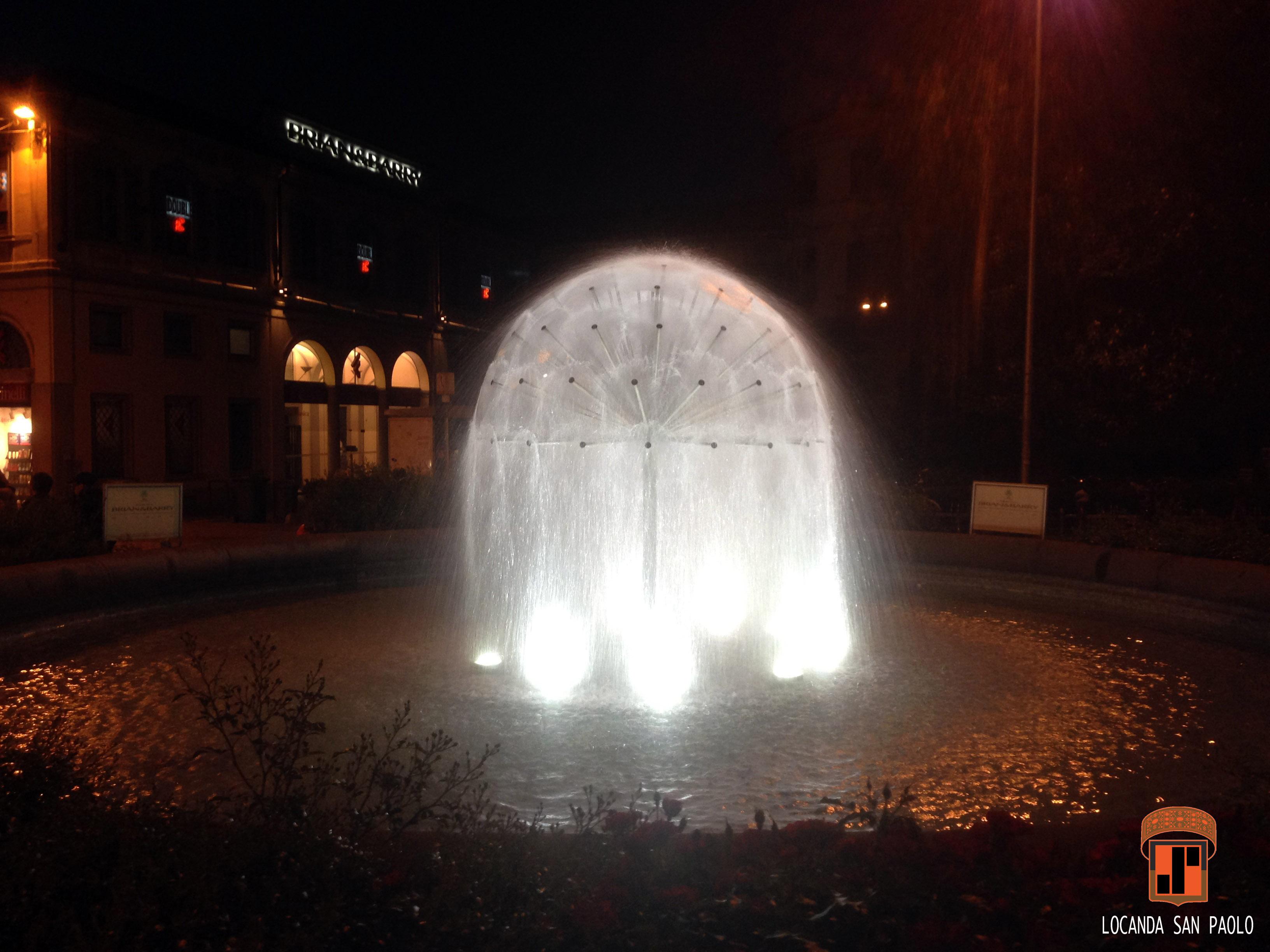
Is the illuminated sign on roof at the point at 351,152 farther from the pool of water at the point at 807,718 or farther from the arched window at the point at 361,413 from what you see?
the pool of water at the point at 807,718

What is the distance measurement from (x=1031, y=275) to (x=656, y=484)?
10.7 m

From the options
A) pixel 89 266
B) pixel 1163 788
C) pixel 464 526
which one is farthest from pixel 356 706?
pixel 89 266

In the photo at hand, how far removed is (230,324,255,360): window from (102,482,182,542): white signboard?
46.9 feet

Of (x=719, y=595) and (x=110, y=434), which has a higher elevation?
(x=110, y=434)

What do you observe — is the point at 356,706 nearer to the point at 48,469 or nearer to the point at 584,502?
the point at 584,502

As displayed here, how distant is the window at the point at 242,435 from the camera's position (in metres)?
26.0

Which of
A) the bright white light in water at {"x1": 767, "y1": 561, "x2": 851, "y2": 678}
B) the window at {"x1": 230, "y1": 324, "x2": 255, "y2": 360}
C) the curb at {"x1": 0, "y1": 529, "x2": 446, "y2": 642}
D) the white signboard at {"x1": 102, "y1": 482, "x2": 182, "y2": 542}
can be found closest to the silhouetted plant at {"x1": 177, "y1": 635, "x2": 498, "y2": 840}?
A: the bright white light in water at {"x1": 767, "y1": 561, "x2": 851, "y2": 678}

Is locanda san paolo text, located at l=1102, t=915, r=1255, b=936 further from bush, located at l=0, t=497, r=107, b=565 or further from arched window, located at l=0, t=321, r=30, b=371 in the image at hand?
arched window, located at l=0, t=321, r=30, b=371

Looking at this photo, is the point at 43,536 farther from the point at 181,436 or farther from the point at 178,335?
the point at 178,335

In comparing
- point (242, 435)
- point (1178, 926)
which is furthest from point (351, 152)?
point (1178, 926)

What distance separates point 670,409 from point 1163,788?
5.06m

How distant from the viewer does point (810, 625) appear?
1012 centimetres

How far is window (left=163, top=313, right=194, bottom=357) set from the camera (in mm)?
23973

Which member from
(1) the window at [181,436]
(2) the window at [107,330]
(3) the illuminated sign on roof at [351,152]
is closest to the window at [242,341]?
(1) the window at [181,436]
